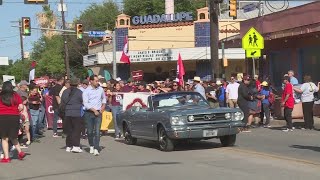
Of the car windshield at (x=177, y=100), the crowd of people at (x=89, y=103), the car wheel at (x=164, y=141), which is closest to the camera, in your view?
the crowd of people at (x=89, y=103)

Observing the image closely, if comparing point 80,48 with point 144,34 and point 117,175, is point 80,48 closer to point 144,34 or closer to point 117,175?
point 144,34

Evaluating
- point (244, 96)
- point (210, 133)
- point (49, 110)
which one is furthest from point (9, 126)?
point (49, 110)

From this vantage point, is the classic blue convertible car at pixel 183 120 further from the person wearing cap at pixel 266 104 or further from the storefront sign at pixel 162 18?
the storefront sign at pixel 162 18

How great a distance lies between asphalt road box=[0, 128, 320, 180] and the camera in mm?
9906

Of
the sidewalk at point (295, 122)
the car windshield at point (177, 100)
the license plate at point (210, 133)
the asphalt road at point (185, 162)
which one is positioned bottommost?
the asphalt road at point (185, 162)

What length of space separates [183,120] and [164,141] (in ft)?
2.95

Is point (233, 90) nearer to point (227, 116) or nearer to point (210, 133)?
point (227, 116)

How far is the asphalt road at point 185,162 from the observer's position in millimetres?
9906

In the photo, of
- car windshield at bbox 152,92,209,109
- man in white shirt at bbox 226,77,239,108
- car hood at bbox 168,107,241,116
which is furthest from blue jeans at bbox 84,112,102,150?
man in white shirt at bbox 226,77,239,108

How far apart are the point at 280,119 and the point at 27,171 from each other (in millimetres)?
13021

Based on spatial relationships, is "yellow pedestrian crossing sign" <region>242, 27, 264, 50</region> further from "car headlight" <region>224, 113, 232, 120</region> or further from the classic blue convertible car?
"car headlight" <region>224, 113, 232, 120</region>

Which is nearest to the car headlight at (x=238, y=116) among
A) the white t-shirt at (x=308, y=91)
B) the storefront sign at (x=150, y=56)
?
the white t-shirt at (x=308, y=91)

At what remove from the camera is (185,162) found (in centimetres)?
1153

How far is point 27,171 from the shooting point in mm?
11195
